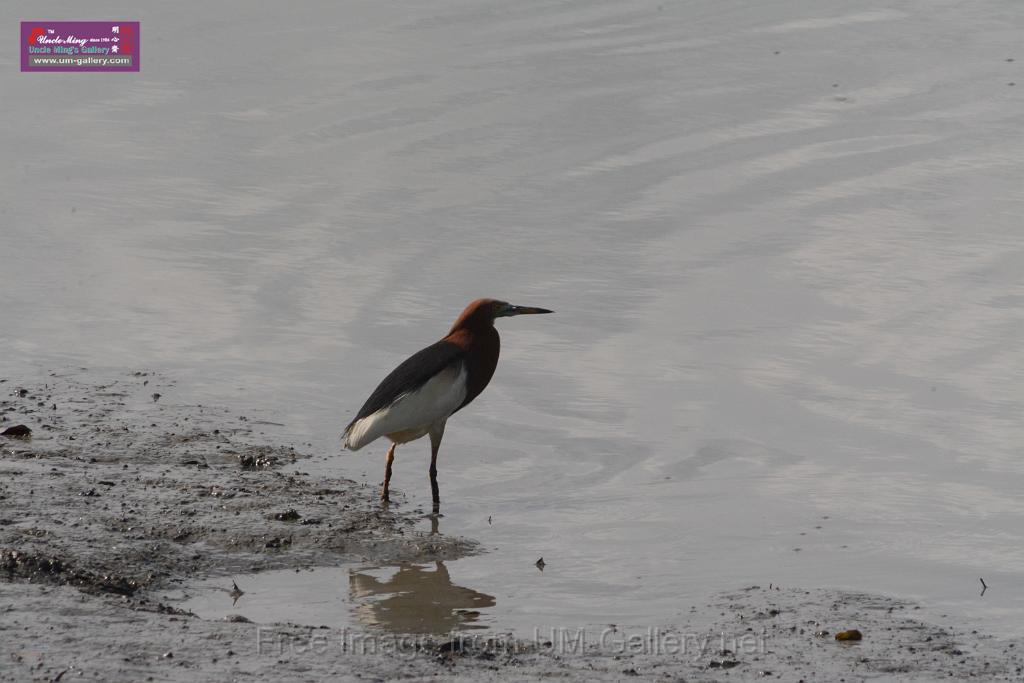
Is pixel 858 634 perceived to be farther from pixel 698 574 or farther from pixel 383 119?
pixel 383 119

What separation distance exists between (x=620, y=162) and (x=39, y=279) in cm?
567

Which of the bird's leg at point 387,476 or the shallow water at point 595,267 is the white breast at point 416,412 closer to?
the bird's leg at point 387,476

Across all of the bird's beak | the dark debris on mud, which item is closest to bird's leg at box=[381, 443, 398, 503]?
the dark debris on mud

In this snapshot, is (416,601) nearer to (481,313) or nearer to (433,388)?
(433,388)

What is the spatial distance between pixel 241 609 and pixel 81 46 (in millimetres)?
14194

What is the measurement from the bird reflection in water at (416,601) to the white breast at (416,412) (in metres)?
1.08

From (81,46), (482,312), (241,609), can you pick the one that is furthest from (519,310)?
(81,46)

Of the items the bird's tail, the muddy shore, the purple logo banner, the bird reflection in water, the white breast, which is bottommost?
the bird reflection in water

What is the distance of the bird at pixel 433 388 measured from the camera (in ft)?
28.0

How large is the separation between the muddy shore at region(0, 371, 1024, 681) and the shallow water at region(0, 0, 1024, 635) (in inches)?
13.4

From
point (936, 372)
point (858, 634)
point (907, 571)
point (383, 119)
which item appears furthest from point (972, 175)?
point (858, 634)

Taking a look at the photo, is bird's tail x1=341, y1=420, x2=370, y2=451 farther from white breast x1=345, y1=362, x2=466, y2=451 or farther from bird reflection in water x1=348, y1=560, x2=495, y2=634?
bird reflection in water x1=348, y1=560, x2=495, y2=634

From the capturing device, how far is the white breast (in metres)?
8.54

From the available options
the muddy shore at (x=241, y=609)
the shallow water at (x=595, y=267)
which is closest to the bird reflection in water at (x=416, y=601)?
the shallow water at (x=595, y=267)
